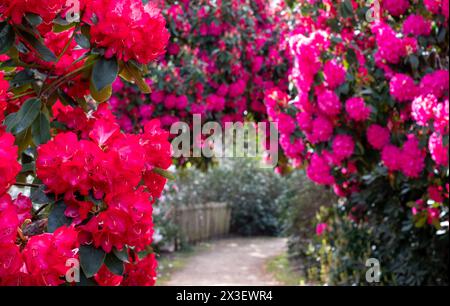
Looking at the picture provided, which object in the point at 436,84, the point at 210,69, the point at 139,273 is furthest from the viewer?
the point at 210,69

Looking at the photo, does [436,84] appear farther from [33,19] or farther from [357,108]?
[33,19]

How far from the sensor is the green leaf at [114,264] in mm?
1252

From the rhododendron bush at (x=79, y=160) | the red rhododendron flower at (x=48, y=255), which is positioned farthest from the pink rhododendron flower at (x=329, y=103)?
the red rhododendron flower at (x=48, y=255)

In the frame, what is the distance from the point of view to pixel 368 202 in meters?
4.41

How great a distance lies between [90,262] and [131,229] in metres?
0.11

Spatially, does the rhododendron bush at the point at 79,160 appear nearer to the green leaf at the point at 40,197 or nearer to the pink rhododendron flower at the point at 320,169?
the green leaf at the point at 40,197

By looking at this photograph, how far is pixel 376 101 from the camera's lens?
11.1 ft

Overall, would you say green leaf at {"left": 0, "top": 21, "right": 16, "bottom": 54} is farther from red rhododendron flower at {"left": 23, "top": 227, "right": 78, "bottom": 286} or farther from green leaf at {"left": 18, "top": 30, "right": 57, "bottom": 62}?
red rhododendron flower at {"left": 23, "top": 227, "right": 78, "bottom": 286}

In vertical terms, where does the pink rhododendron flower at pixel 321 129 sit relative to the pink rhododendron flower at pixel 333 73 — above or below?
below

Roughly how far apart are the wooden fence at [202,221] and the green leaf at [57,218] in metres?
9.04

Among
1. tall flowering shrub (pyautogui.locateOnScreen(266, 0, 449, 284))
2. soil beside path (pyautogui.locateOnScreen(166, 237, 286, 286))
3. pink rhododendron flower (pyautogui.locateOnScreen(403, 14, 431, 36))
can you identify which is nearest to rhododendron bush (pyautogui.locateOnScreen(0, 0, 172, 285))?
tall flowering shrub (pyautogui.locateOnScreen(266, 0, 449, 284))

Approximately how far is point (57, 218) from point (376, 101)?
2.53 meters

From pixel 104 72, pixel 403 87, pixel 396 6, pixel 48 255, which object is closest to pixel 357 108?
pixel 403 87

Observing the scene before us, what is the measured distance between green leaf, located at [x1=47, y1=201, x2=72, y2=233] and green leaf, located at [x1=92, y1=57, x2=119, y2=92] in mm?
284
